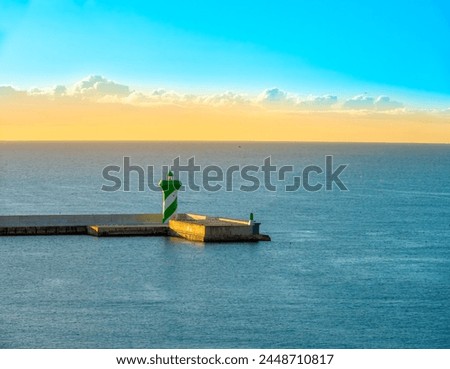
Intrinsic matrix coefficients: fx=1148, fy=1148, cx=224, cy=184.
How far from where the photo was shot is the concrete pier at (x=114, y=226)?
62.5 m

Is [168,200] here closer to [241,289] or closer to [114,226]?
[114,226]

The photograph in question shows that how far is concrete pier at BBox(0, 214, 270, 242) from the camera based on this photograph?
2461 inches

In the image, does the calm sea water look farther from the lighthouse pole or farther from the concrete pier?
the lighthouse pole

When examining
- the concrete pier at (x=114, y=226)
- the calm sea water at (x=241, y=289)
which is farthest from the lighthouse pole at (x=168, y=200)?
the calm sea water at (x=241, y=289)

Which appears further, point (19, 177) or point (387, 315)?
point (19, 177)

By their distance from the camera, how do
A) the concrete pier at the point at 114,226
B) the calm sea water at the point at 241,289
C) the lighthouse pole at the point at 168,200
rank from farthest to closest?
the lighthouse pole at the point at 168,200, the concrete pier at the point at 114,226, the calm sea water at the point at 241,289

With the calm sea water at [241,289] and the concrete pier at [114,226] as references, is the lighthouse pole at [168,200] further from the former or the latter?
the calm sea water at [241,289]

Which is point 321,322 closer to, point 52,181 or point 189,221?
point 189,221

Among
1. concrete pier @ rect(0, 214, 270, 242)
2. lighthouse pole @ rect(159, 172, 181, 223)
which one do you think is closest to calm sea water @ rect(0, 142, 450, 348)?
concrete pier @ rect(0, 214, 270, 242)

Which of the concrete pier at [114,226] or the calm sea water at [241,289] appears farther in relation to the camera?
the concrete pier at [114,226]
